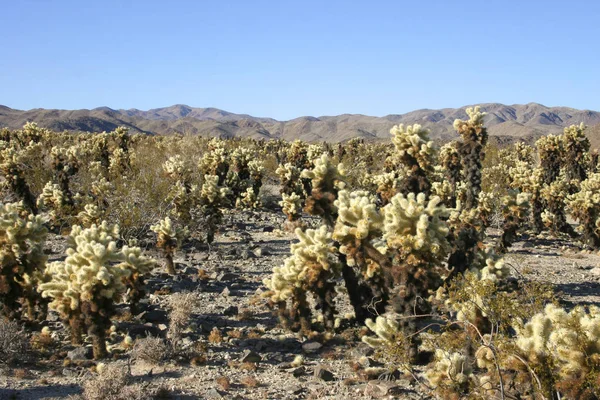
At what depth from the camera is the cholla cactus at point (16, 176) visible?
59.5 feet

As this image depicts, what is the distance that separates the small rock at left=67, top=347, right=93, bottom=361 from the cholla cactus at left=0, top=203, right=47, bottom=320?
1735 mm

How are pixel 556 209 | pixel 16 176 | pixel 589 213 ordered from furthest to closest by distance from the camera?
pixel 556 209
pixel 589 213
pixel 16 176

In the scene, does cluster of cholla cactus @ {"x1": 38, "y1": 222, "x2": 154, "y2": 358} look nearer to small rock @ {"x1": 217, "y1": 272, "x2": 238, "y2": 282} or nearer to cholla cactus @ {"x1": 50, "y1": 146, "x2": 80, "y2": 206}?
small rock @ {"x1": 217, "y1": 272, "x2": 238, "y2": 282}

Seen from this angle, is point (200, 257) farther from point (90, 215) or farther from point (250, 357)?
point (250, 357)

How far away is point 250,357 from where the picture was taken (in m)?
9.39

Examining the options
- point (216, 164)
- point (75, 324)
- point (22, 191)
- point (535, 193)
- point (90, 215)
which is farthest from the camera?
point (216, 164)

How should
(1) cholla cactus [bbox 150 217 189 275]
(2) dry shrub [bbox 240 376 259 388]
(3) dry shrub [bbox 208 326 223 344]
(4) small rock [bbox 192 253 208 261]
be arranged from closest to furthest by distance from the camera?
(2) dry shrub [bbox 240 376 259 388] → (3) dry shrub [bbox 208 326 223 344] → (1) cholla cactus [bbox 150 217 189 275] → (4) small rock [bbox 192 253 208 261]

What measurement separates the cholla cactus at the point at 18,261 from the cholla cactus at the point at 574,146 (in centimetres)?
2473

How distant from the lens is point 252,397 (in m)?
8.12

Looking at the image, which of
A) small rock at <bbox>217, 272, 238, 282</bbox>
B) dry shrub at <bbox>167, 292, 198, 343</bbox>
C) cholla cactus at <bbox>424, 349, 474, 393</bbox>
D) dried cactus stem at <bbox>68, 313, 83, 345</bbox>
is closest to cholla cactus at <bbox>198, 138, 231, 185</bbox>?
small rock at <bbox>217, 272, 238, 282</bbox>

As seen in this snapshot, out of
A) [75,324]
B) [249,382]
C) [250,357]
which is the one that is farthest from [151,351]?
[249,382]

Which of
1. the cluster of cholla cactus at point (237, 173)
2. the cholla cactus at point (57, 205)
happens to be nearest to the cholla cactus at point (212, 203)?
the cholla cactus at point (57, 205)

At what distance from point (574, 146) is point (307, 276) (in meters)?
22.0

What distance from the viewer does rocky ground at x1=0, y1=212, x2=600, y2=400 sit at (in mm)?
8250
